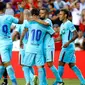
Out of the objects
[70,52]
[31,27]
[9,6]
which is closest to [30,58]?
[31,27]

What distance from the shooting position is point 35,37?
1257 centimetres

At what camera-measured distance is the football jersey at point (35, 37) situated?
12547 mm

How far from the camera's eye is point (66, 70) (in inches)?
664

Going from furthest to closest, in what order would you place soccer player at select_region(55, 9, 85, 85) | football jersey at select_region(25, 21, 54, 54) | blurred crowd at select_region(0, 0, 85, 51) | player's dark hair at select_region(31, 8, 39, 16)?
blurred crowd at select_region(0, 0, 85, 51)
soccer player at select_region(55, 9, 85, 85)
football jersey at select_region(25, 21, 54, 54)
player's dark hair at select_region(31, 8, 39, 16)

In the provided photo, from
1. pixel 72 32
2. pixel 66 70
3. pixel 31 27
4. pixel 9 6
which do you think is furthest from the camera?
pixel 9 6

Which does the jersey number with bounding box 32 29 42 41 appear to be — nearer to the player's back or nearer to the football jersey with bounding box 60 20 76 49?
the player's back

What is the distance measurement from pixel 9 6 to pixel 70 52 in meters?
6.58

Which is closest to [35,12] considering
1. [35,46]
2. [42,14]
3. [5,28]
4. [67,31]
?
[42,14]

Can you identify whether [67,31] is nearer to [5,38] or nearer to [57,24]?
[5,38]

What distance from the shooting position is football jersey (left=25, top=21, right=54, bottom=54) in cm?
1255

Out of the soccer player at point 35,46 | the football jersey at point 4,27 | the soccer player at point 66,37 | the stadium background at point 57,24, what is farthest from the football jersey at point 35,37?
the stadium background at point 57,24

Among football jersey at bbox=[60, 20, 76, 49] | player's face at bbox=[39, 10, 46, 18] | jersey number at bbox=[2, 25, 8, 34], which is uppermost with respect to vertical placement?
player's face at bbox=[39, 10, 46, 18]

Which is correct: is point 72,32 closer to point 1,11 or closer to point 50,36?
point 50,36

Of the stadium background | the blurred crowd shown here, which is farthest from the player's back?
the blurred crowd
